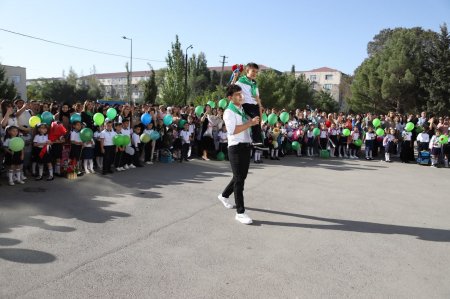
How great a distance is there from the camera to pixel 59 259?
4008 mm

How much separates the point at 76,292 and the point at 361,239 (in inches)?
148

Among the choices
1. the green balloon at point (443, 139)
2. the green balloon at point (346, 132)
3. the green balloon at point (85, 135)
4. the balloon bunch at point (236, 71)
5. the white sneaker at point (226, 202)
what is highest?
the balloon bunch at point (236, 71)

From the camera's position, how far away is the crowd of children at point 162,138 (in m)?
8.48

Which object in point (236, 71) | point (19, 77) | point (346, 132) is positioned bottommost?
point (346, 132)

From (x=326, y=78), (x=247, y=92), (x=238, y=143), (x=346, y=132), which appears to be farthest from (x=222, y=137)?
(x=326, y=78)

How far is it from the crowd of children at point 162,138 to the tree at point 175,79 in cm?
2177

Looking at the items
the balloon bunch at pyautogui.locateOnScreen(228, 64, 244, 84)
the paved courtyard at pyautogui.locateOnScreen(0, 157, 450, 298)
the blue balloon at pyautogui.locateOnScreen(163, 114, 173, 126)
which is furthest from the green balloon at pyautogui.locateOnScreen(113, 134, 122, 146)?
the balloon bunch at pyautogui.locateOnScreen(228, 64, 244, 84)

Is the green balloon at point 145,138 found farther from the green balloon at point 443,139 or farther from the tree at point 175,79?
the tree at point 175,79

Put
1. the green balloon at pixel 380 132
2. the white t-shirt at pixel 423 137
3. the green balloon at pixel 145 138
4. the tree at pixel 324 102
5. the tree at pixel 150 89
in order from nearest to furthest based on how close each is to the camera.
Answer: the green balloon at pixel 145 138 < the white t-shirt at pixel 423 137 < the green balloon at pixel 380 132 < the tree at pixel 150 89 < the tree at pixel 324 102

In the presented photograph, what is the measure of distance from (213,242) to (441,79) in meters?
37.6

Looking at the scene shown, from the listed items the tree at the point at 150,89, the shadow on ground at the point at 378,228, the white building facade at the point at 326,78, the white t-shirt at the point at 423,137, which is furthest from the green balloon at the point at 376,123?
the white building facade at the point at 326,78

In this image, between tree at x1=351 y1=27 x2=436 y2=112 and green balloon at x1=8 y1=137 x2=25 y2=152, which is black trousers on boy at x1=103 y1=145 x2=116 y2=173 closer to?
green balloon at x1=8 y1=137 x2=25 y2=152

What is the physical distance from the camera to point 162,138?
479 inches

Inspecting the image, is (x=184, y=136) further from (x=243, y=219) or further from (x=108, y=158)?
(x=243, y=219)
